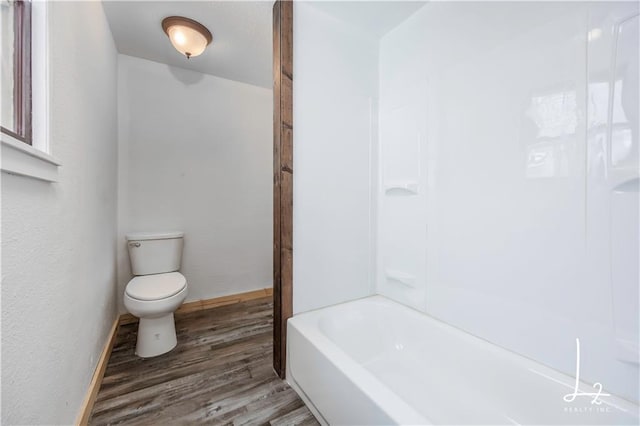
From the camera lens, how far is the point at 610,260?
35.2 inches

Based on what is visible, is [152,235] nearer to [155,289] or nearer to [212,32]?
[155,289]

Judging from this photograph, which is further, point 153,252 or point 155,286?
point 153,252

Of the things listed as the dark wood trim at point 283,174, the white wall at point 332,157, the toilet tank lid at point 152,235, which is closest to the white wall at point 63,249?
the toilet tank lid at point 152,235

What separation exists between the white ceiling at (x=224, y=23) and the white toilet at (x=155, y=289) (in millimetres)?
1519

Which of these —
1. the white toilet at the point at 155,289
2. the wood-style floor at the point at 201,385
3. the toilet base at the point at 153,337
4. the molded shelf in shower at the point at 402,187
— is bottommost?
the wood-style floor at the point at 201,385

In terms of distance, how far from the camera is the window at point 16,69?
0.70 m

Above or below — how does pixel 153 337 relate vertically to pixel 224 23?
below

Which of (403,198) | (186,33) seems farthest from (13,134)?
(403,198)

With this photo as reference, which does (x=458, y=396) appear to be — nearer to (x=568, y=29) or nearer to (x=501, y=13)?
(x=568, y=29)

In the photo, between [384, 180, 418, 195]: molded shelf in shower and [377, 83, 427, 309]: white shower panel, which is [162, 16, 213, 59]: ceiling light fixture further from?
[384, 180, 418, 195]: molded shelf in shower

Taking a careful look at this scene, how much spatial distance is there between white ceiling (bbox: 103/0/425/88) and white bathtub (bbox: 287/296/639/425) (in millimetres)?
1871

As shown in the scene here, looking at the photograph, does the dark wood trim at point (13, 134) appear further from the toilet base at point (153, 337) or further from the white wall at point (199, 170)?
the white wall at point (199, 170)

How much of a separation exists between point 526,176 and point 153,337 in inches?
92.3

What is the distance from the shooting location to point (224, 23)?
1752 mm
